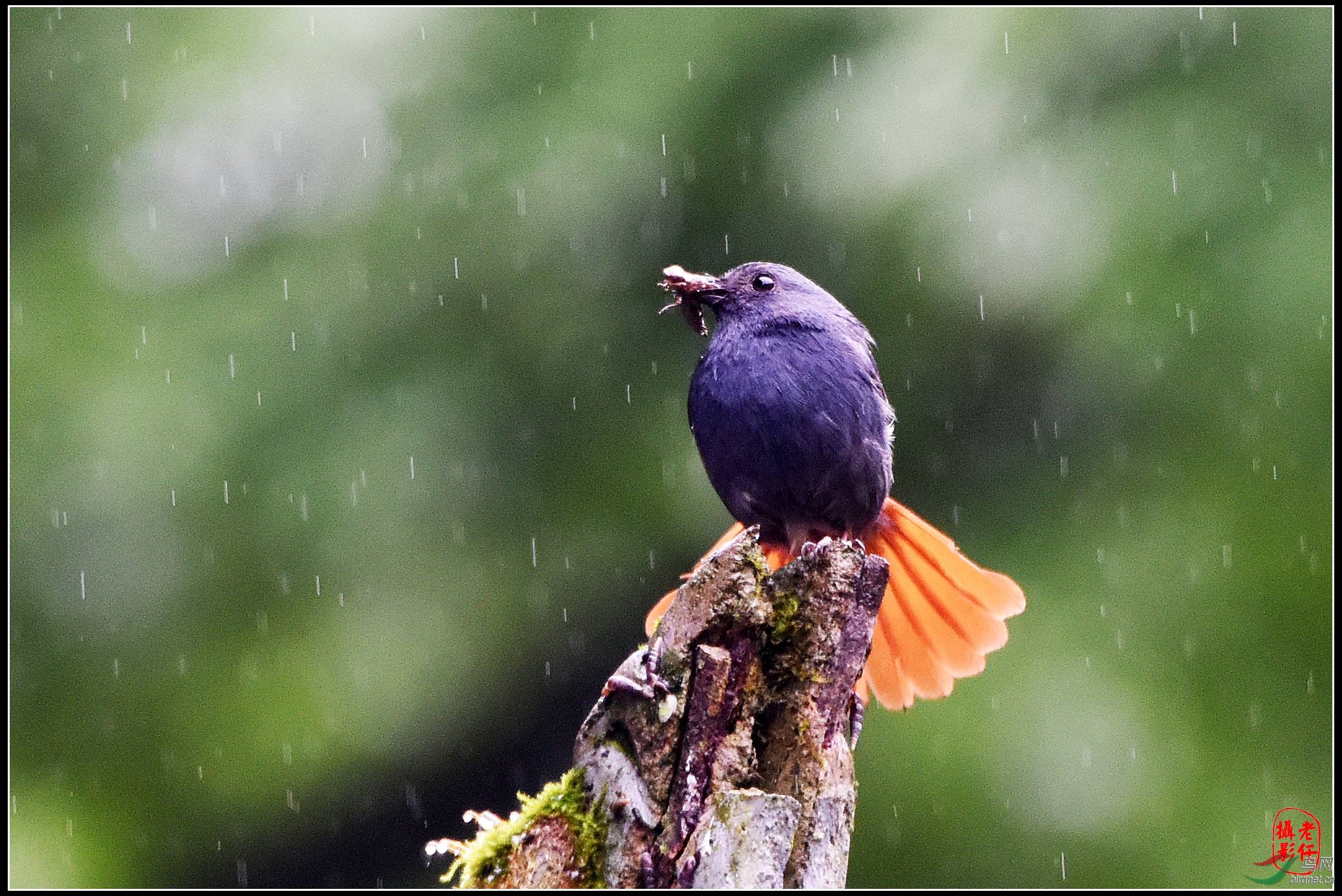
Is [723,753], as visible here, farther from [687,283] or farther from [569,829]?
[687,283]

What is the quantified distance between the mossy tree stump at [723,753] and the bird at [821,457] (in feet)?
4.16

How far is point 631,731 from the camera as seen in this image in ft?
9.75

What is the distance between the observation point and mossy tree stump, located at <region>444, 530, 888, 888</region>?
2863 millimetres

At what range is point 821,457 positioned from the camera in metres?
4.54

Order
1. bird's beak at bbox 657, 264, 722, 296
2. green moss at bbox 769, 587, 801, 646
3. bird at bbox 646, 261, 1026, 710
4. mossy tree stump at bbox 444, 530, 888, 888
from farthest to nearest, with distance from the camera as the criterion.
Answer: bird's beak at bbox 657, 264, 722, 296, bird at bbox 646, 261, 1026, 710, green moss at bbox 769, 587, 801, 646, mossy tree stump at bbox 444, 530, 888, 888

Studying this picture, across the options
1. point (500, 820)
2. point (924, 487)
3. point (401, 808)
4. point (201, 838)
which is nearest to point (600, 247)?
point (924, 487)

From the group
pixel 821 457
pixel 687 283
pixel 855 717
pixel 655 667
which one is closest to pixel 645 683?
pixel 655 667

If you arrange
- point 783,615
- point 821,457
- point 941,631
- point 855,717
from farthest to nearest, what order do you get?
1. point 941,631
2. point 821,457
3. point 855,717
4. point 783,615

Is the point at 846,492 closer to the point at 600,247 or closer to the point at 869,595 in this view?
the point at 869,595

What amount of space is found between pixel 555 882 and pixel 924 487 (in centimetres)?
323

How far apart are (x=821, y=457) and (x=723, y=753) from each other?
168 cm

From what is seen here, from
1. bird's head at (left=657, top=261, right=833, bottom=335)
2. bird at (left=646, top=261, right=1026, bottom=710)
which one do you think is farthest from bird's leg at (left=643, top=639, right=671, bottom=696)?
bird's head at (left=657, top=261, right=833, bottom=335)

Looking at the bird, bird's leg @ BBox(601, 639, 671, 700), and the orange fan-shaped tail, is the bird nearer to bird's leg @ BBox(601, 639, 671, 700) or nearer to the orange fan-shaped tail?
the orange fan-shaped tail

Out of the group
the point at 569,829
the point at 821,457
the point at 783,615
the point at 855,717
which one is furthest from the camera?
the point at 821,457
